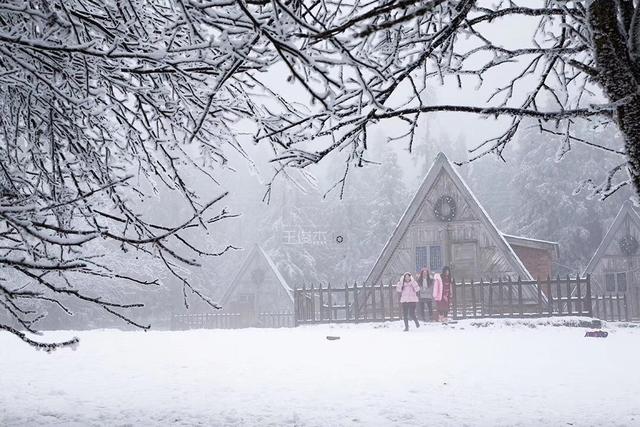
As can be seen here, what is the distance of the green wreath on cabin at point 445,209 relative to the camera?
2288 centimetres

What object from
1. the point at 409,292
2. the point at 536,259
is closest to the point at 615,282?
the point at 536,259

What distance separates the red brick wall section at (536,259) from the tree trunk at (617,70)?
72.2ft

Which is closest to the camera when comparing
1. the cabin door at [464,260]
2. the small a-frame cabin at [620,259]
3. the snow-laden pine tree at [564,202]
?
the cabin door at [464,260]

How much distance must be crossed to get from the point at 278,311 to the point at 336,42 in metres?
34.7

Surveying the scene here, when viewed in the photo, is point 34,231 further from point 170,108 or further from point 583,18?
point 583,18

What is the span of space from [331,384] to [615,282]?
1057 inches

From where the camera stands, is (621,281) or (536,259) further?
(621,281)

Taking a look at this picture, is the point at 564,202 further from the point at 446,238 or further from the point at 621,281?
the point at 446,238

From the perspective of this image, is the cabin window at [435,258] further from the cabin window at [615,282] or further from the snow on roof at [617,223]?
the cabin window at [615,282]

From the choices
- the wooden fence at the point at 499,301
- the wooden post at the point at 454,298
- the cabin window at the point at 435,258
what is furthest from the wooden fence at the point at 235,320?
the wooden post at the point at 454,298

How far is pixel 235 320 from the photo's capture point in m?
36.8

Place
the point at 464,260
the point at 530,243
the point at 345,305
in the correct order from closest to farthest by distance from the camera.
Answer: the point at 345,305 < the point at 464,260 < the point at 530,243

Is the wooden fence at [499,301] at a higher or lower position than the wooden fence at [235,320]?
higher

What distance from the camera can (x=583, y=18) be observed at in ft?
13.1
